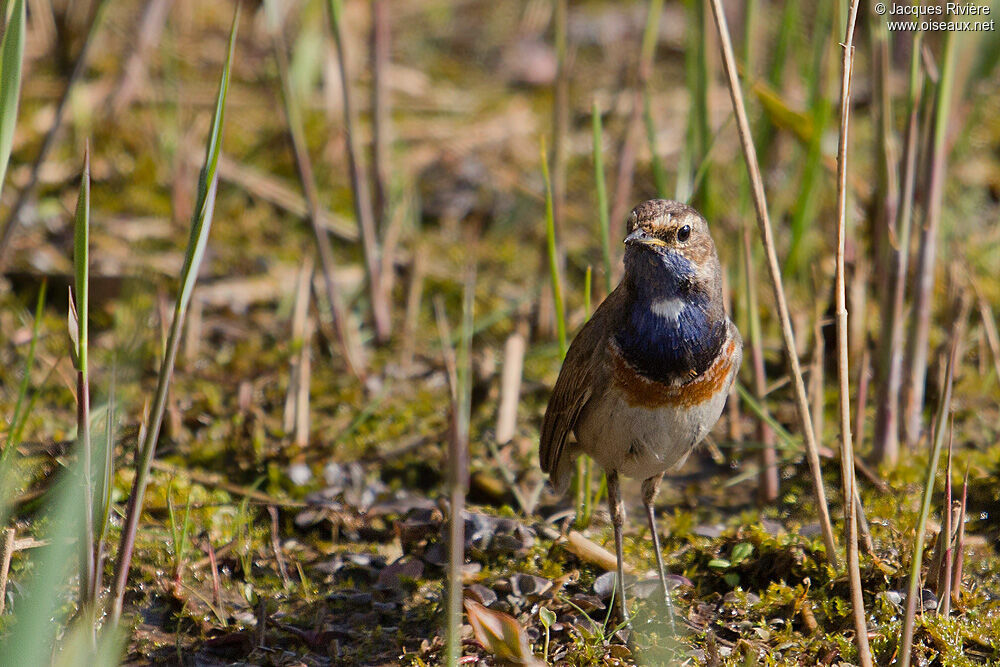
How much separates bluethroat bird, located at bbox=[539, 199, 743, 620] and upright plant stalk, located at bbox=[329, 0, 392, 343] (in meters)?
1.65

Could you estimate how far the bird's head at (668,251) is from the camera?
343 centimetres

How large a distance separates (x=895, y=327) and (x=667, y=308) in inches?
46.4

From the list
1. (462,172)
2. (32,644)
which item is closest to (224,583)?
(32,644)

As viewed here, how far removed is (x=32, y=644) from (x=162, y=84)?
16.5 feet

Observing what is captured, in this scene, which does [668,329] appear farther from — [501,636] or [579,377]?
[501,636]

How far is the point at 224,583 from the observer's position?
3.79 m

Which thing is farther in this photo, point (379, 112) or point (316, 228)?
point (379, 112)

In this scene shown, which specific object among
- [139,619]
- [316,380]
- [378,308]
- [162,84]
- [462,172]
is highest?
[162,84]

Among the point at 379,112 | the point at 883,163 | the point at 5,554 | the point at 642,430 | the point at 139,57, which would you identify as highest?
the point at 139,57

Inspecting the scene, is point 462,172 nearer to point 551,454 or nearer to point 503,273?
point 503,273

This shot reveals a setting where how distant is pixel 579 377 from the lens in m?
3.70

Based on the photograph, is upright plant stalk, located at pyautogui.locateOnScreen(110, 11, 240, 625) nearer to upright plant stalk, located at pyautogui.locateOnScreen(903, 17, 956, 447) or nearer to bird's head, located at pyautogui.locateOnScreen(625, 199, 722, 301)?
bird's head, located at pyautogui.locateOnScreen(625, 199, 722, 301)

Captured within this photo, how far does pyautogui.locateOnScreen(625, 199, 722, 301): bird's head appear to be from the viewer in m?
3.43

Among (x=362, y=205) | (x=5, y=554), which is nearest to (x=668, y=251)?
(x=362, y=205)
